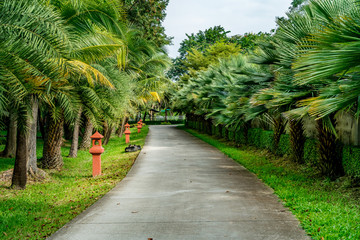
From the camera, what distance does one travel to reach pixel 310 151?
953 centimetres

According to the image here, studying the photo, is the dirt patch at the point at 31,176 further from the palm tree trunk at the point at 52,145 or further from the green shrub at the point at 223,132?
the green shrub at the point at 223,132

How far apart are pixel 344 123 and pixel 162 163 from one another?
5937mm

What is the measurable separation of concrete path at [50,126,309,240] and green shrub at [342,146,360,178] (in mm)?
1918

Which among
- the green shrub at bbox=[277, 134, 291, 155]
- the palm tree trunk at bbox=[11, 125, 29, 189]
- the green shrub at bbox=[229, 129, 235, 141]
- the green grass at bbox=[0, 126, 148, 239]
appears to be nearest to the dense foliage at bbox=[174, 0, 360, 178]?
the green shrub at bbox=[277, 134, 291, 155]

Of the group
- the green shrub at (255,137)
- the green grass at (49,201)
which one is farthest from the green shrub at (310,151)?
the green grass at (49,201)

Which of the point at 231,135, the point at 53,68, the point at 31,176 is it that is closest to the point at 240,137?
the point at 231,135

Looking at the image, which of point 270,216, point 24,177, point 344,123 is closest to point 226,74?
point 344,123

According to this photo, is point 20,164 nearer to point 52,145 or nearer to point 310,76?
point 52,145

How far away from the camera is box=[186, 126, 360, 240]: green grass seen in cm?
457

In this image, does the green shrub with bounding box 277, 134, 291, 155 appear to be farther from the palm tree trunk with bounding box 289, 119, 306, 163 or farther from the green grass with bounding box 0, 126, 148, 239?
the green grass with bounding box 0, 126, 148, 239

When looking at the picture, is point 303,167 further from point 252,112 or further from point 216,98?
point 216,98

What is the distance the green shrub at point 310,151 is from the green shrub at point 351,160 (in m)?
1.38

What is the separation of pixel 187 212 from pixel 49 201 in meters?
3.50

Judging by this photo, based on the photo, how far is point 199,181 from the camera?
8289mm
